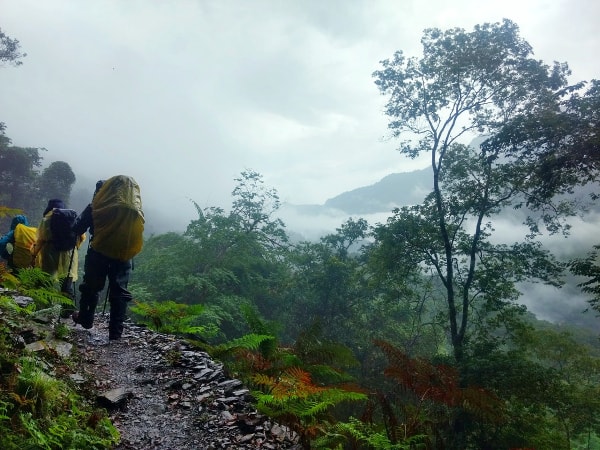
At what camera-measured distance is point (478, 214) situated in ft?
50.6

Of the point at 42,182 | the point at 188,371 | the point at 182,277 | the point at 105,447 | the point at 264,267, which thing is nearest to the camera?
the point at 105,447

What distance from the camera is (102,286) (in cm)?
534

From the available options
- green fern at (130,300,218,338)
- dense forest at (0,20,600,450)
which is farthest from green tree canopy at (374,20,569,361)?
green fern at (130,300,218,338)

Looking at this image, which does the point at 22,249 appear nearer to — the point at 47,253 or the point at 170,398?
the point at 47,253

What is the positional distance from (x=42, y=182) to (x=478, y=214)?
43.5 meters

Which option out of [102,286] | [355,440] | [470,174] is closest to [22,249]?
[102,286]

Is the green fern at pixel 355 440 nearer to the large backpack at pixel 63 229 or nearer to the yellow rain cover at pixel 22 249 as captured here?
the large backpack at pixel 63 229

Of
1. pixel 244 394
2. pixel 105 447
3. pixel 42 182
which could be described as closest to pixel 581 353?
pixel 244 394

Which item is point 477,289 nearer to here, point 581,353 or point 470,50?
point 470,50

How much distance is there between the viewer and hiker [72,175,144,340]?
495cm

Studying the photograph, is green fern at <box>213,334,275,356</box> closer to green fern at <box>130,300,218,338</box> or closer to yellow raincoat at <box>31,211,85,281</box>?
green fern at <box>130,300,218,338</box>

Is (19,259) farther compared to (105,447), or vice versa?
(19,259)

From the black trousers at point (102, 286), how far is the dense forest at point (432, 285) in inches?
48.6

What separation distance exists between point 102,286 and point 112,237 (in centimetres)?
91
